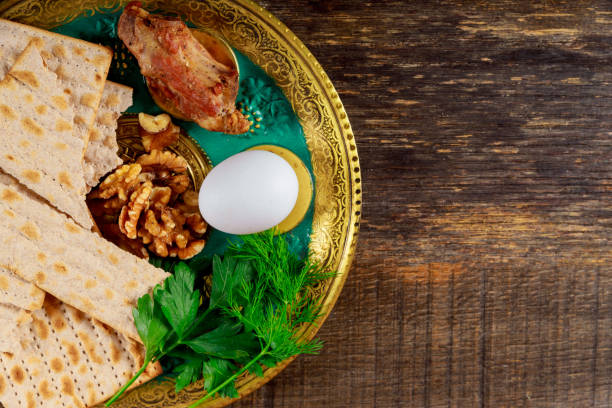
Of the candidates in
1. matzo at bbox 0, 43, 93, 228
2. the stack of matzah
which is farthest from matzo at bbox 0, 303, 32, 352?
matzo at bbox 0, 43, 93, 228

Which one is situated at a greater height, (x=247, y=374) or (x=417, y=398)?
(x=247, y=374)

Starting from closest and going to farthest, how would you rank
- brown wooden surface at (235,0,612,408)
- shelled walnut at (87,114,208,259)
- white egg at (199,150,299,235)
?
white egg at (199,150,299,235) → shelled walnut at (87,114,208,259) → brown wooden surface at (235,0,612,408)

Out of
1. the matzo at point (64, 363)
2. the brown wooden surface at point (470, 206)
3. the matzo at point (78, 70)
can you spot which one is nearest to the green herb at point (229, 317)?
the matzo at point (64, 363)

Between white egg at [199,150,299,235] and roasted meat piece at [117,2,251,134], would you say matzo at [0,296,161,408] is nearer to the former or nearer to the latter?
white egg at [199,150,299,235]

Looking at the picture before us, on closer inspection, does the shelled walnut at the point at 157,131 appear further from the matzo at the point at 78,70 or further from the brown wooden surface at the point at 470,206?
the brown wooden surface at the point at 470,206

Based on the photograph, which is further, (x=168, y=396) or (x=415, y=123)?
(x=415, y=123)

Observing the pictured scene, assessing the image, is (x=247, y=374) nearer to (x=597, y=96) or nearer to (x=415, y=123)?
(x=415, y=123)

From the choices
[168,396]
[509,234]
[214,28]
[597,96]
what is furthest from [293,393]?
[597,96]
